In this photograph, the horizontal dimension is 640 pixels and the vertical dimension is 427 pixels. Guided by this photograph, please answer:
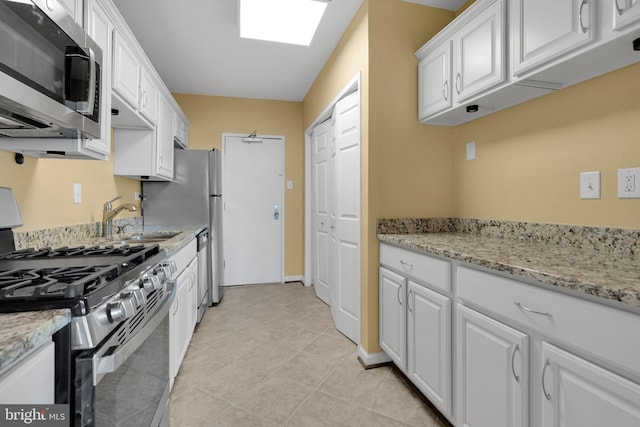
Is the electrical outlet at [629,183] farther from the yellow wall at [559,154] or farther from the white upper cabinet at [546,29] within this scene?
the white upper cabinet at [546,29]

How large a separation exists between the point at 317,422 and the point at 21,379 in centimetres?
140

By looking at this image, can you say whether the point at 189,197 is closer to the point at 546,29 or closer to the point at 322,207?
the point at 322,207

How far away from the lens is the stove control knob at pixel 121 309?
2.81 ft

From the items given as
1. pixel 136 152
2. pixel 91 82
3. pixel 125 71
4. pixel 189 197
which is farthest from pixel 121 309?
pixel 189 197

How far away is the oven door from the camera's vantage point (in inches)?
29.6

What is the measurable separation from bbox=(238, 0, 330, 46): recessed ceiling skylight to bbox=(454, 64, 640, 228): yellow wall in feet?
4.64

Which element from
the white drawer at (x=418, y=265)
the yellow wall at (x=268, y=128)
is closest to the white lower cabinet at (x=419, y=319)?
the white drawer at (x=418, y=265)

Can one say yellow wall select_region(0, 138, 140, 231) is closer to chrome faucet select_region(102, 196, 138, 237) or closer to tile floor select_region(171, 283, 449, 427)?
chrome faucet select_region(102, 196, 138, 237)

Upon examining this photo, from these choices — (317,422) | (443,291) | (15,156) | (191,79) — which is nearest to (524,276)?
(443,291)

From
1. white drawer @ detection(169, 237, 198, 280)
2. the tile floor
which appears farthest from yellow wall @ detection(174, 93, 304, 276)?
white drawer @ detection(169, 237, 198, 280)

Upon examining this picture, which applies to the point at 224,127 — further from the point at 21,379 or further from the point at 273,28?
the point at 21,379

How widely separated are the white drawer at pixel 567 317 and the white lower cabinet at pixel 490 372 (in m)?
0.08

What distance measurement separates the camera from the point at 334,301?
9.55ft

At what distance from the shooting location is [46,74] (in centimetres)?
103
